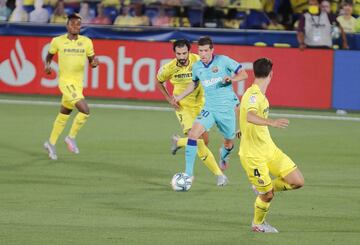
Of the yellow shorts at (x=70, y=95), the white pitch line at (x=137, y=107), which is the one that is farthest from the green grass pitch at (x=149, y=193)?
the white pitch line at (x=137, y=107)

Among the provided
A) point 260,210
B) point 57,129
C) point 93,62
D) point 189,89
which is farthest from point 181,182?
point 93,62

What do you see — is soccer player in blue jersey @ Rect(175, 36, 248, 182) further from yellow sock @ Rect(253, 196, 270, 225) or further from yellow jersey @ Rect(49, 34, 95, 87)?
yellow jersey @ Rect(49, 34, 95, 87)

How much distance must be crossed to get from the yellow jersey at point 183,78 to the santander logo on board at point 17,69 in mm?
11205

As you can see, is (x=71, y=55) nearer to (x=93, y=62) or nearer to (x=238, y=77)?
(x=93, y=62)

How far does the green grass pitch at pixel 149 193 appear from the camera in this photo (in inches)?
476

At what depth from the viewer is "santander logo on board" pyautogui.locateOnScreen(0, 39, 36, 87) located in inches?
1072

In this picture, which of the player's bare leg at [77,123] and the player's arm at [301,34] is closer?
the player's bare leg at [77,123]

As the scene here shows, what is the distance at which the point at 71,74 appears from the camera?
18922mm

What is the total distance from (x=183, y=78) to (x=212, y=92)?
37.5 inches

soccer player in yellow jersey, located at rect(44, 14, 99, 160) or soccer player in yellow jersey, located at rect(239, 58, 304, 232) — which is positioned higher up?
soccer player in yellow jersey, located at rect(239, 58, 304, 232)

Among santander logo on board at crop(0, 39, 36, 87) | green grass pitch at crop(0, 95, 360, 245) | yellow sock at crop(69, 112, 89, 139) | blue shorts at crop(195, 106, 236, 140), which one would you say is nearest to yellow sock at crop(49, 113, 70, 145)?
yellow sock at crop(69, 112, 89, 139)

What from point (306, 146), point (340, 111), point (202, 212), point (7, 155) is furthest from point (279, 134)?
point (202, 212)

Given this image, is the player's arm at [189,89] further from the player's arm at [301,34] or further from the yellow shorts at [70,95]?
the player's arm at [301,34]

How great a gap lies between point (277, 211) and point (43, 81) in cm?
1445
